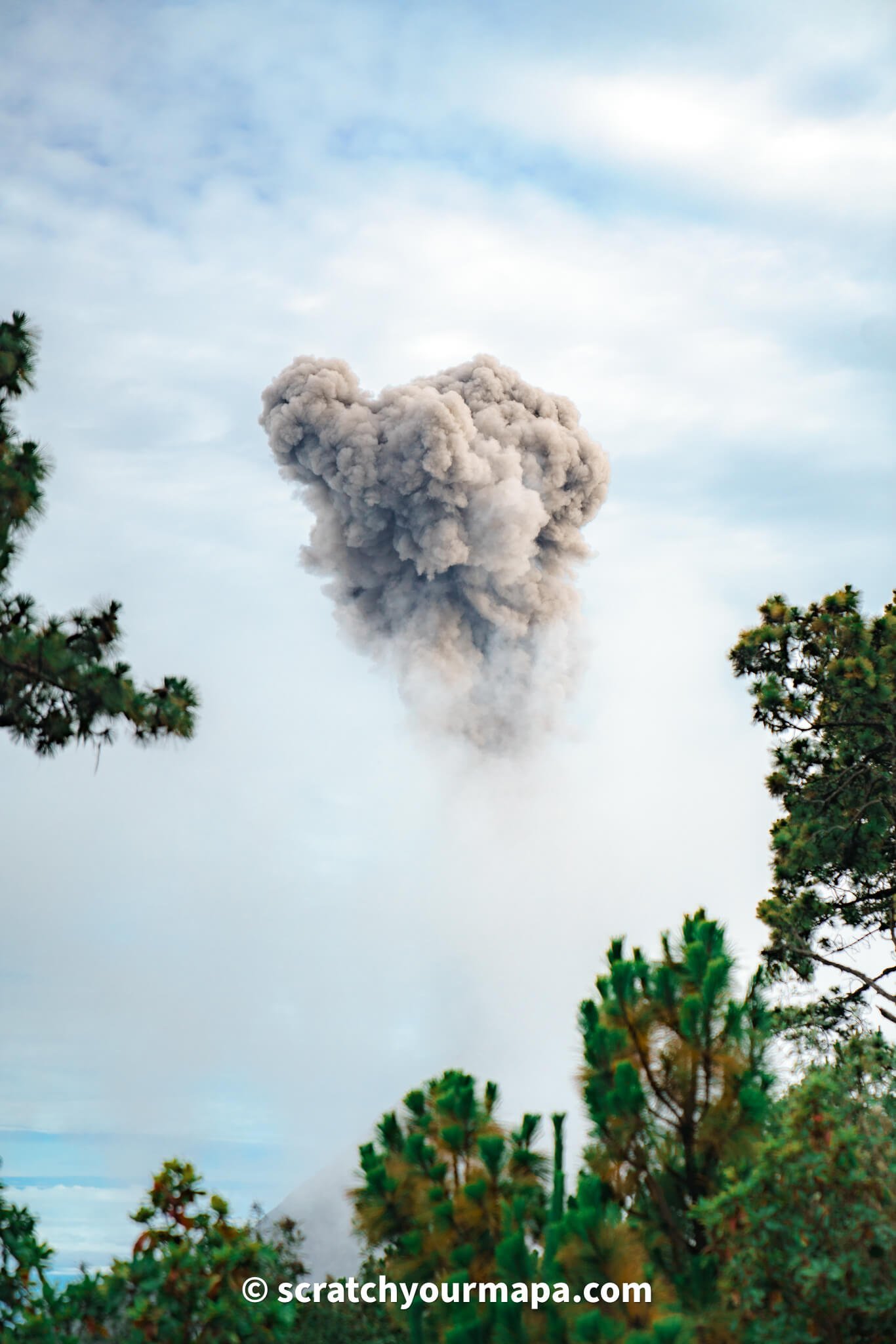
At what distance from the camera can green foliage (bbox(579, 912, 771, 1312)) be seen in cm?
814

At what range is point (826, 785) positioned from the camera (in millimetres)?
16953

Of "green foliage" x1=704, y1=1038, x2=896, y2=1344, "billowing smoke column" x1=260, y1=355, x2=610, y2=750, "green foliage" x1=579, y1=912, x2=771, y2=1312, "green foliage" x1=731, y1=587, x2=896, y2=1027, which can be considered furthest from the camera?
"billowing smoke column" x1=260, y1=355, x2=610, y2=750

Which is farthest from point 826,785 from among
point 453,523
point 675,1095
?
point 453,523

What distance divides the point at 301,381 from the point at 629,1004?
125 feet

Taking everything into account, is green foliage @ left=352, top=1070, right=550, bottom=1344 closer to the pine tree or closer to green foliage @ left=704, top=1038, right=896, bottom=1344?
the pine tree

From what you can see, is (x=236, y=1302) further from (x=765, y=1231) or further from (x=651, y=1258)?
(x=765, y=1231)

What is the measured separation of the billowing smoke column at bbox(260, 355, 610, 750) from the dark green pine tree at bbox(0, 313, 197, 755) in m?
29.8

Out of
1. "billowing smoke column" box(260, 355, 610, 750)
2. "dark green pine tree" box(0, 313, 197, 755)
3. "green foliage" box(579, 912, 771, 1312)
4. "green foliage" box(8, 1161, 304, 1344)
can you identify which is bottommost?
"green foliage" box(8, 1161, 304, 1344)

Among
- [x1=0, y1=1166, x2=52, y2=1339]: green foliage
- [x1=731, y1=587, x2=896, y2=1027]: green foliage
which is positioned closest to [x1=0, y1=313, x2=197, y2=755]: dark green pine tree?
[x1=0, y1=1166, x2=52, y2=1339]: green foliage

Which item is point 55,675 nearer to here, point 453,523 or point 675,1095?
point 675,1095

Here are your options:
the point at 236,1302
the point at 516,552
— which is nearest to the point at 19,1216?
the point at 236,1302

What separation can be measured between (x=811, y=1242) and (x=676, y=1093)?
4.42ft

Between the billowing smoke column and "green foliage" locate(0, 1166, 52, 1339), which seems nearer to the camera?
"green foliage" locate(0, 1166, 52, 1339)

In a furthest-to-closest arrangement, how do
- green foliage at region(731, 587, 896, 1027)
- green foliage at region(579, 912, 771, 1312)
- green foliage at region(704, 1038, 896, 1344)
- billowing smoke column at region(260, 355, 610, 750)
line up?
billowing smoke column at region(260, 355, 610, 750)
green foliage at region(731, 587, 896, 1027)
green foliage at region(579, 912, 771, 1312)
green foliage at region(704, 1038, 896, 1344)
